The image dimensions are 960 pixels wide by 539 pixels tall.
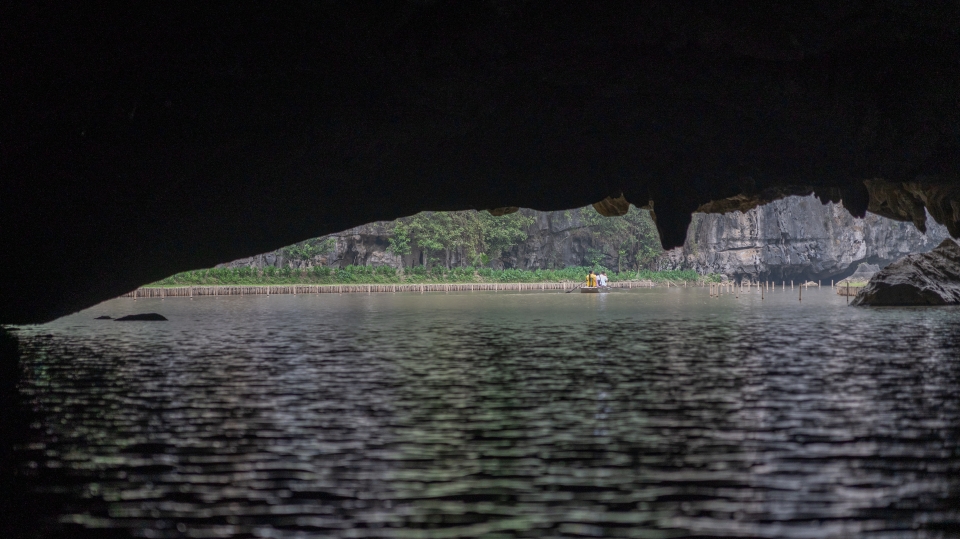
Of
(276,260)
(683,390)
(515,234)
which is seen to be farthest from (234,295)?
(683,390)

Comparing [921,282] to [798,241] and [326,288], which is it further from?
[798,241]

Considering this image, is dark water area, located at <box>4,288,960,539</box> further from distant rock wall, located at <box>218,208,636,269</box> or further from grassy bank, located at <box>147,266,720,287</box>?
distant rock wall, located at <box>218,208,636,269</box>

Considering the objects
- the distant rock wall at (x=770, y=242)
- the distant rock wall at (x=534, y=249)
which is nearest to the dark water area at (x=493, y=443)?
the distant rock wall at (x=534, y=249)

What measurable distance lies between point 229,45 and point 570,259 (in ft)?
311

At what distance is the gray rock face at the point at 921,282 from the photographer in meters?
38.0

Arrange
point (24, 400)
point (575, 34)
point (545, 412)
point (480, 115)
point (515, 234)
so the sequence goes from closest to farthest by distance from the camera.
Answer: point (545, 412) → point (24, 400) → point (575, 34) → point (480, 115) → point (515, 234)

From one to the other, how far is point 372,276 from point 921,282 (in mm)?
52653

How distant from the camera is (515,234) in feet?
312

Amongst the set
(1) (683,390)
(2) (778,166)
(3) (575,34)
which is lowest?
(1) (683,390)

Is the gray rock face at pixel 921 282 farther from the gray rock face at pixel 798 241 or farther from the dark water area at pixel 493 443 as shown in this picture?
the gray rock face at pixel 798 241

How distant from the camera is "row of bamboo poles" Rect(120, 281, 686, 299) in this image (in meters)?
64.0

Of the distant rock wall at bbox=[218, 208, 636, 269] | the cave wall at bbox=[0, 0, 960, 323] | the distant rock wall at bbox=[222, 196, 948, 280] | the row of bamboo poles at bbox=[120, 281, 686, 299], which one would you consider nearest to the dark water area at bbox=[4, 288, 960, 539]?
the cave wall at bbox=[0, 0, 960, 323]

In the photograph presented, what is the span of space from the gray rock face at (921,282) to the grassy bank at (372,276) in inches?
1927

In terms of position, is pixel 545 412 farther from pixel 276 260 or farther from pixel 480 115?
pixel 276 260
